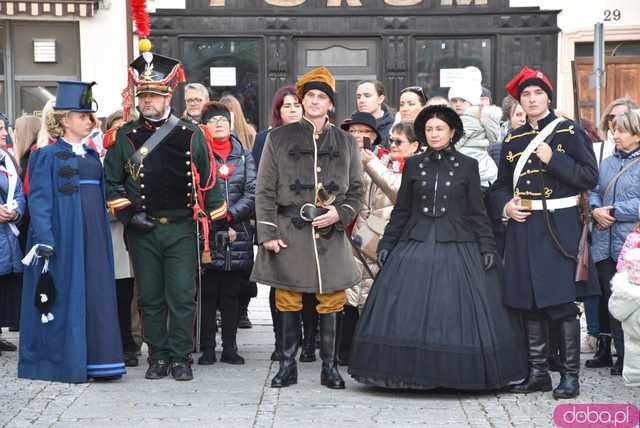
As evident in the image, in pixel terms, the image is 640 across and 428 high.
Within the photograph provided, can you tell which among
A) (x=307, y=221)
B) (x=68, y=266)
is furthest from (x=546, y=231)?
(x=68, y=266)

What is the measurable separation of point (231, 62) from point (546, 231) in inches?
432

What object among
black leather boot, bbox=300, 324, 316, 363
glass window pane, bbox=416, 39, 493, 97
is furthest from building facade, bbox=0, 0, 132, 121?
black leather boot, bbox=300, 324, 316, 363

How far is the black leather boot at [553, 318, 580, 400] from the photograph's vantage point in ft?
24.2

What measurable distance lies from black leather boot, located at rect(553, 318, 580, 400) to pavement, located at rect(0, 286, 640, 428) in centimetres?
7

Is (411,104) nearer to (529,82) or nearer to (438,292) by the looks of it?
(529,82)

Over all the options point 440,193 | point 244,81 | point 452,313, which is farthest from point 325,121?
point 244,81

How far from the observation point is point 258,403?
7.30 meters

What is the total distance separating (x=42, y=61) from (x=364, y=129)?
10.6 m

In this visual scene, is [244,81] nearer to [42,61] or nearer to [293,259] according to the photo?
[42,61]

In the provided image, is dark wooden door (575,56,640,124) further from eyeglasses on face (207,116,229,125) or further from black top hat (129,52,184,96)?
black top hat (129,52,184,96)

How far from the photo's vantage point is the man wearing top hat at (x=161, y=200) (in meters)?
8.02

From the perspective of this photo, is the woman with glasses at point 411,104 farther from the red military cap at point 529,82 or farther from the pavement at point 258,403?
the pavement at point 258,403

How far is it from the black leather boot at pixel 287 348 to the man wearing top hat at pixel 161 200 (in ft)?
2.17

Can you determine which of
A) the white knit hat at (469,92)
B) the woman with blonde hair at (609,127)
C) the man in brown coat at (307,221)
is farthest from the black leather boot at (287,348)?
the white knit hat at (469,92)
